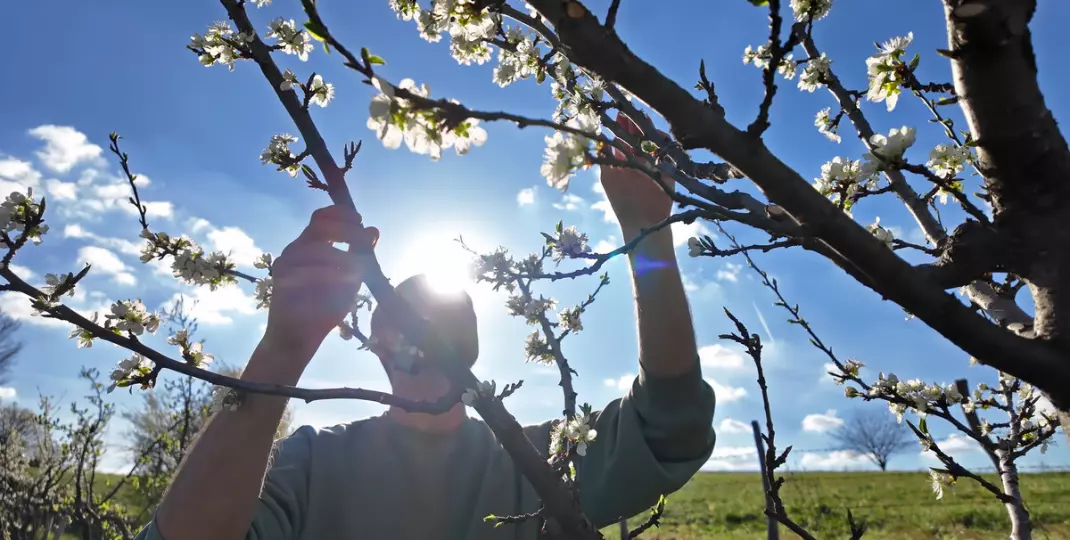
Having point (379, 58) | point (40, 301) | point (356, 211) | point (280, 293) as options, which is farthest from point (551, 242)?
point (40, 301)

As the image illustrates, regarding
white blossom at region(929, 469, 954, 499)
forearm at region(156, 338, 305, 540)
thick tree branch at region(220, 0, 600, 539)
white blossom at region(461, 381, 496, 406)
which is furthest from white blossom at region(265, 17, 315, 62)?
white blossom at region(929, 469, 954, 499)

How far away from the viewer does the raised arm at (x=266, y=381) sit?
1.55 meters

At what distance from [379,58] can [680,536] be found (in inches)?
702

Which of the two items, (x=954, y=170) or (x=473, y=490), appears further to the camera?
(x=473, y=490)

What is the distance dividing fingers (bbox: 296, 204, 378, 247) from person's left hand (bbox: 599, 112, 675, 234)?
77 cm

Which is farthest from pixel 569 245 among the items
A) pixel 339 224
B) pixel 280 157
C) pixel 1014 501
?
pixel 1014 501

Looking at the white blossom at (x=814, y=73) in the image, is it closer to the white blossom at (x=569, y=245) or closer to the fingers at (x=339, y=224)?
the white blossom at (x=569, y=245)

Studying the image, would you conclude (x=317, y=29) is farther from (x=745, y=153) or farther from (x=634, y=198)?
(x=634, y=198)

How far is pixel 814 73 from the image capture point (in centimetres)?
255

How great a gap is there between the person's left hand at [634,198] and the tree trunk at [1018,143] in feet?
2.93

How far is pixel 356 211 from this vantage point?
5.10 ft

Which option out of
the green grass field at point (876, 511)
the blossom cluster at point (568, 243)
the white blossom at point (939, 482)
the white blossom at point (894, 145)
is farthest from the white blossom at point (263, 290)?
the green grass field at point (876, 511)

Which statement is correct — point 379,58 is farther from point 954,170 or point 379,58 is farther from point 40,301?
point 954,170

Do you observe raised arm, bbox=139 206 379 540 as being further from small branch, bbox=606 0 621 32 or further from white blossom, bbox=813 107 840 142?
white blossom, bbox=813 107 840 142
